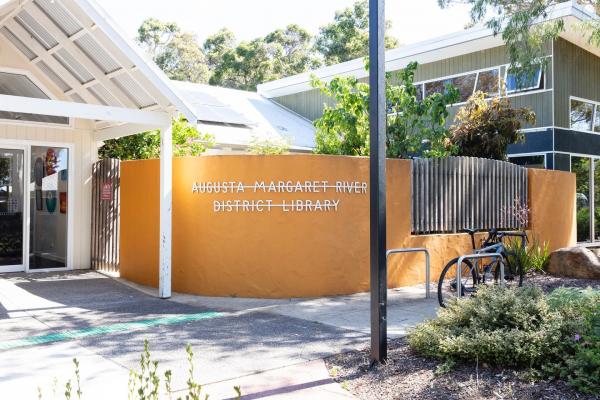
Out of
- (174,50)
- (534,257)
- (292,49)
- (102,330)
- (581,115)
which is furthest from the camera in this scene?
(174,50)

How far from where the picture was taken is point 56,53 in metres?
9.84

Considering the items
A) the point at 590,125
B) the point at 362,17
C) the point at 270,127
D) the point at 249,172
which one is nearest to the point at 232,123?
the point at 270,127

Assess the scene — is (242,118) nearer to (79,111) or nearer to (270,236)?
(270,236)

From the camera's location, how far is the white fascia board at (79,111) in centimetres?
754

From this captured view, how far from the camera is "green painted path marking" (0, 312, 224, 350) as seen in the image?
20.6ft

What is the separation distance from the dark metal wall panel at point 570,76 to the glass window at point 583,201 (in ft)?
5.28

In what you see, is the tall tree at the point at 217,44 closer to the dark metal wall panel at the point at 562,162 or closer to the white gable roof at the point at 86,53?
the dark metal wall panel at the point at 562,162

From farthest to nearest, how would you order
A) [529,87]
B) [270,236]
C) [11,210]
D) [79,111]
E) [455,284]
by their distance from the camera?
1. [529,87]
2. [11,210]
3. [455,284]
4. [270,236]
5. [79,111]

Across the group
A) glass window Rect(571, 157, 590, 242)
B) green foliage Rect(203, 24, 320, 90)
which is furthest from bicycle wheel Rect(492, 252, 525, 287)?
green foliage Rect(203, 24, 320, 90)

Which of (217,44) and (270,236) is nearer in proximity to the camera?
(270,236)

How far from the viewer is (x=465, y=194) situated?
11.2 meters

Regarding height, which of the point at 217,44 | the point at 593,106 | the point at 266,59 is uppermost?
the point at 217,44

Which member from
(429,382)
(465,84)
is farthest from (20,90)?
(465,84)

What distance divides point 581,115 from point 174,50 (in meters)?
32.0
